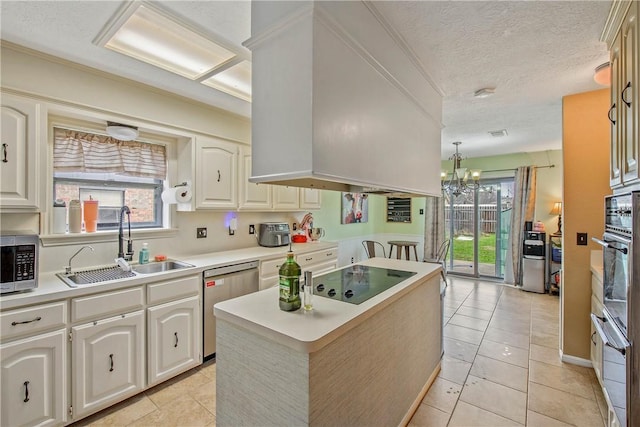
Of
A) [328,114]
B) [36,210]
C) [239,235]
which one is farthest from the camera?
[239,235]

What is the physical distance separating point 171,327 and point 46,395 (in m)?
0.78

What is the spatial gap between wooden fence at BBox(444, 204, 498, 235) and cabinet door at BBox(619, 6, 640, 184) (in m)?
4.41

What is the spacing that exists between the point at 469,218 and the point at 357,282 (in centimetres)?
487

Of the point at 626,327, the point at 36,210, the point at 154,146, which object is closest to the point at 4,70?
the point at 36,210

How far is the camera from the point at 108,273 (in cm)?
235

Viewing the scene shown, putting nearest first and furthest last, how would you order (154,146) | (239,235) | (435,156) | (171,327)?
(171,327) < (435,156) < (154,146) < (239,235)

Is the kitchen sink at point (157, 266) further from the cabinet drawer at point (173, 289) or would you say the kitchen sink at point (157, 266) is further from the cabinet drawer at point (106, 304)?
the cabinet drawer at point (106, 304)

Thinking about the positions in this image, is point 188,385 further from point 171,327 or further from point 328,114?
point 328,114

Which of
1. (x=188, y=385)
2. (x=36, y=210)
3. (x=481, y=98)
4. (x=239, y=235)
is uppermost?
(x=481, y=98)

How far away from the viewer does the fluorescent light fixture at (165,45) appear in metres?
1.75

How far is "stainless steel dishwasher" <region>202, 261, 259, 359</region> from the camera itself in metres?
2.61

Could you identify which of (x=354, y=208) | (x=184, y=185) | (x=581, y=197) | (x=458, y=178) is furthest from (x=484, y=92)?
(x=354, y=208)

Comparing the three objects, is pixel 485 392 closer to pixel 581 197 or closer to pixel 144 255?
pixel 581 197

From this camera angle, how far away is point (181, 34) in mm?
1881
